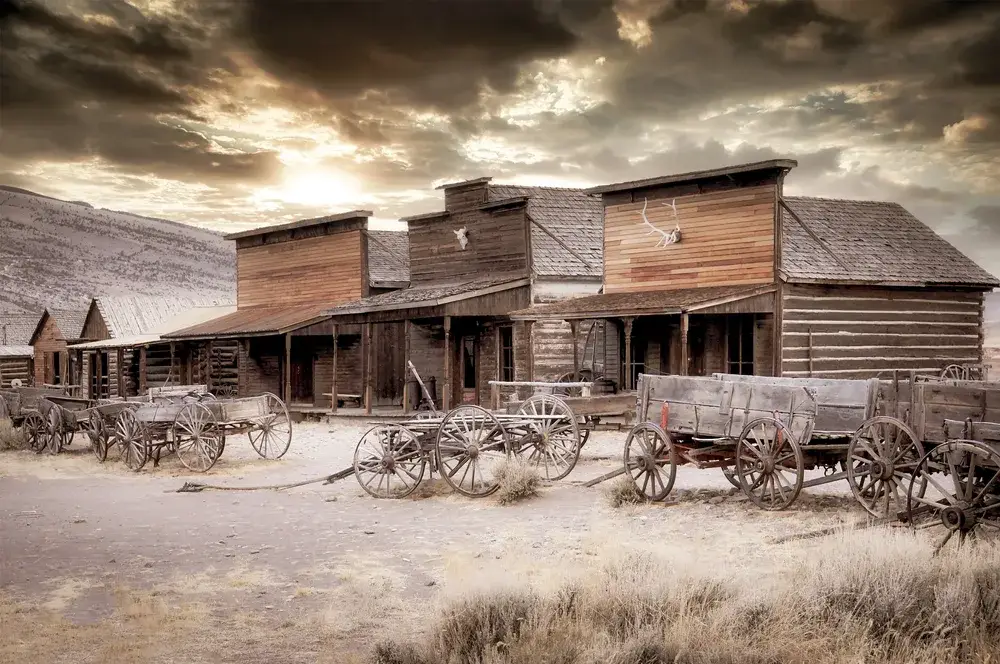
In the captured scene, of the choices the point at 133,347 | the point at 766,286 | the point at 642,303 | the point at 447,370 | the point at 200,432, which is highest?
the point at 766,286

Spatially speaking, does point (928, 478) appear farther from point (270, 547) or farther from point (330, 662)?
point (270, 547)

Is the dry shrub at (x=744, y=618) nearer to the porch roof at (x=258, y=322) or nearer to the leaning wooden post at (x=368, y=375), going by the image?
the leaning wooden post at (x=368, y=375)

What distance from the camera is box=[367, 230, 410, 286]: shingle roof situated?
2823 cm

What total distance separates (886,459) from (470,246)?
1814cm

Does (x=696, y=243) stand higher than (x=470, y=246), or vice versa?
(x=470, y=246)

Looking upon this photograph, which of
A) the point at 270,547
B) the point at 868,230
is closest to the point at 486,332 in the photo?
the point at 868,230

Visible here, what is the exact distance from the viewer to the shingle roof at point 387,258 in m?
28.2

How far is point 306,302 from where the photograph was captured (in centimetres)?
2962

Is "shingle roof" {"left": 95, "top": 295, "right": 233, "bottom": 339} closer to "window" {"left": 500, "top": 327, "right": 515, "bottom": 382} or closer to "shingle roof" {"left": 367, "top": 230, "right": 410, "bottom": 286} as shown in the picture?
"shingle roof" {"left": 367, "top": 230, "right": 410, "bottom": 286}

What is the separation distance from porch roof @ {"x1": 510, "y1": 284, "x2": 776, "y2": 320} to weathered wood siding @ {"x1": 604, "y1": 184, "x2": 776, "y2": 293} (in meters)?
0.40

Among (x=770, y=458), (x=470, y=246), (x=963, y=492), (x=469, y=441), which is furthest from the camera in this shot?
(x=470, y=246)

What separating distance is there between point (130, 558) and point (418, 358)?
709 inches

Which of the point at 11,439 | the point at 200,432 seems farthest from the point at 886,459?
the point at 11,439

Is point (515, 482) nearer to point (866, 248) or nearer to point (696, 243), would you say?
point (696, 243)
